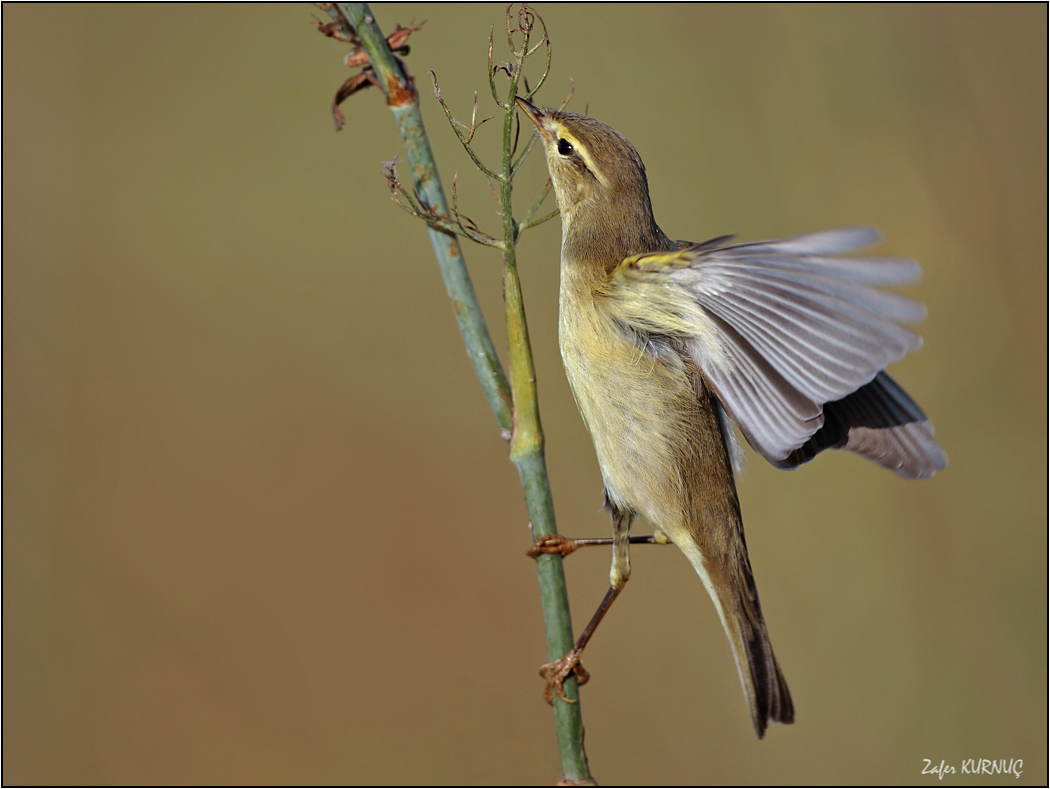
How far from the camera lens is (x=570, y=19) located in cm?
352

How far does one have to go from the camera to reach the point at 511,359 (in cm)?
130

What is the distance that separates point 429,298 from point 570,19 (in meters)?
1.44

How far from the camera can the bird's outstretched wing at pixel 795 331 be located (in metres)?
1.07

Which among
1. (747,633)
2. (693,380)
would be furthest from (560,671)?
(693,380)

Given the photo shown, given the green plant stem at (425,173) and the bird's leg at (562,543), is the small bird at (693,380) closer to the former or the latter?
the bird's leg at (562,543)

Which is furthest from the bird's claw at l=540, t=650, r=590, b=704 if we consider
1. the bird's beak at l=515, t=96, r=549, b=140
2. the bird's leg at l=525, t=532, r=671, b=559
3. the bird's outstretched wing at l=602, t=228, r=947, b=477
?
the bird's beak at l=515, t=96, r=549, b=140

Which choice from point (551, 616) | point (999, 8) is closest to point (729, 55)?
point (999, 8)

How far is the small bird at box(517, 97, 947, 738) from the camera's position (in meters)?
1.26

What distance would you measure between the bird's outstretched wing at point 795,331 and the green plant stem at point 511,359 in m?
0.30

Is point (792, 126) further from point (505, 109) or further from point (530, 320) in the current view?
point (505, 109)

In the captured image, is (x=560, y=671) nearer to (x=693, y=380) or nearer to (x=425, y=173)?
(x=693, y=380)

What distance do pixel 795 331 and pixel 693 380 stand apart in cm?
37

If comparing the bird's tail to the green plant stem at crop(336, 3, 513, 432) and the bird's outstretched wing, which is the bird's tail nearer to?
the bird's outstretched wing

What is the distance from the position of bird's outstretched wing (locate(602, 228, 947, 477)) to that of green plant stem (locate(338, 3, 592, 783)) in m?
0.30
